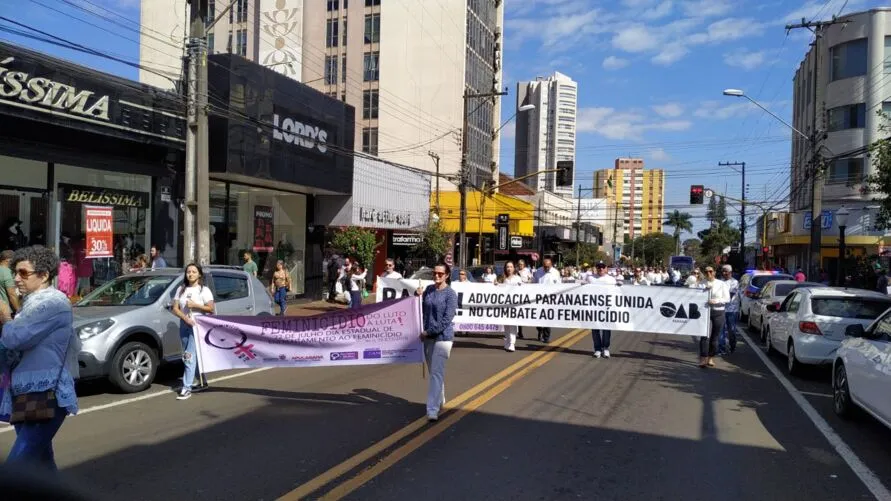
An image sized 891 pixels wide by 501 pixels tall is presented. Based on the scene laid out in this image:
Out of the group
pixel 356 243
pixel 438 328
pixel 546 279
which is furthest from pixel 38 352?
pixel 356 243

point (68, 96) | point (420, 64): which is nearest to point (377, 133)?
point (420, 64)

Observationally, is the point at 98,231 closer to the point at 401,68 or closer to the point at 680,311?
the point at 680,311

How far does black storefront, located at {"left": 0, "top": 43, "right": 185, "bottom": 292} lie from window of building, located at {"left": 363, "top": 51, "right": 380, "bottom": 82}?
150ft

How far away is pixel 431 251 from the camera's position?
105 ft

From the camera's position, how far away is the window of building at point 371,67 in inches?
2408

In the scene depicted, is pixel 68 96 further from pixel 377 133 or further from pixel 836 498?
pixel 377 133

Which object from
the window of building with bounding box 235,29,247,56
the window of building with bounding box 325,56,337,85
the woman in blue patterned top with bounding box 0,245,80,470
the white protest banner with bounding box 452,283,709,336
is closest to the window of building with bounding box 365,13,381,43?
the window of building with bounding box 325,56,337,85

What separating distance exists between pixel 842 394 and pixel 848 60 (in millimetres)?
42668

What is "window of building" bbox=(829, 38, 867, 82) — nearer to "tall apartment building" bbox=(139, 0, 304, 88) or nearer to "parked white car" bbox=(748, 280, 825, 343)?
"parked white car" bbox=(748, 280, 825, 343)

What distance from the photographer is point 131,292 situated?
31.7 ft

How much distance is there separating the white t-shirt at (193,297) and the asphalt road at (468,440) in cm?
109

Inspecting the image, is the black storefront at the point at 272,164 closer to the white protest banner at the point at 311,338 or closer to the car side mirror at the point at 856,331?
the white protest banner at the point at 311,338

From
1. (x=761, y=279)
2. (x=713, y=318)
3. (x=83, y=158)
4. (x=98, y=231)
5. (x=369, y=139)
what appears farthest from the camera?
(x=369, y=139)

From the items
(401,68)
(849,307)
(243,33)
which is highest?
(243,33)
